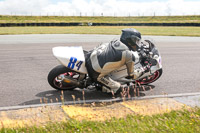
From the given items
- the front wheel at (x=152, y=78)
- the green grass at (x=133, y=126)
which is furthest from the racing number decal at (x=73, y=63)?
the front wheel at (x=152, y=78)

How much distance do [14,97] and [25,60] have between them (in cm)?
529

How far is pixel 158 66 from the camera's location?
7.24 metres

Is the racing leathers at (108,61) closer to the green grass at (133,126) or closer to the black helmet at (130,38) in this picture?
the black helmet at (130,38)

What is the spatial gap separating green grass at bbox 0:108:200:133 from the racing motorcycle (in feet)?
6.18

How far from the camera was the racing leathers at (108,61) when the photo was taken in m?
6.11

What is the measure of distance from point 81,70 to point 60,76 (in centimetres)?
62

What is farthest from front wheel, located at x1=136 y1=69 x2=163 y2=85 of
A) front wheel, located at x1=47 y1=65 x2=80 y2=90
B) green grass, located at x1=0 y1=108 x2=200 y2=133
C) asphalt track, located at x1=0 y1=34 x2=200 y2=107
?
green grass, located at x1=0 y1=108 x2=200 y2=133

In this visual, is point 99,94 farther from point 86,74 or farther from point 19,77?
point 19,77

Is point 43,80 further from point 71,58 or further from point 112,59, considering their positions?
point 112,59

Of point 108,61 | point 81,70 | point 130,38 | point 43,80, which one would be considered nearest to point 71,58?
point 81,70

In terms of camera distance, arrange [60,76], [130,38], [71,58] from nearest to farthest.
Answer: [71,58]
[130,38]
[60,76]

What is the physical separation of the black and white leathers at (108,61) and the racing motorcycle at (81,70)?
201 millimetres

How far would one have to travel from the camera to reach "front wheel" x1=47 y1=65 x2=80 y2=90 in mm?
6484

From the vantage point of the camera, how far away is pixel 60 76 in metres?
6.56
